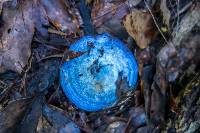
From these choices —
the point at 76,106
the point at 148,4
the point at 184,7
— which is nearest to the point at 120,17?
the point at 148,4

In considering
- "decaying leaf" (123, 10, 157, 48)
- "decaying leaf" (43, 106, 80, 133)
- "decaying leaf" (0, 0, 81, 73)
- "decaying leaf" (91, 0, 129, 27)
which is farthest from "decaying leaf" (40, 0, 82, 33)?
"decaying leaf" (43, 106, 80, 133)

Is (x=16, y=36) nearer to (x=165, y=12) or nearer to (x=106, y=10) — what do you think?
(x=106, y=10)

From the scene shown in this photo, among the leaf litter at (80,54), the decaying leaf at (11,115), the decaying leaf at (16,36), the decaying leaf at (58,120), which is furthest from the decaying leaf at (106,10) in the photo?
the decaying leaf at (11,115)

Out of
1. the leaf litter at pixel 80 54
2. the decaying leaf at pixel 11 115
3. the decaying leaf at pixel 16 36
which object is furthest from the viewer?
the decaying leaf at pixel 16 36

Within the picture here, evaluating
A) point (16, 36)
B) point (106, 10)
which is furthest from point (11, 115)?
point (106, 10)

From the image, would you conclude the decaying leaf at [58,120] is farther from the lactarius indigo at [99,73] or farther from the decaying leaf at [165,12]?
the decaying leaf at [165,12]

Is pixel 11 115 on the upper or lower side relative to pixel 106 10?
lower

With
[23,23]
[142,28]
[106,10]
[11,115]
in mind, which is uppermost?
[23,23]
